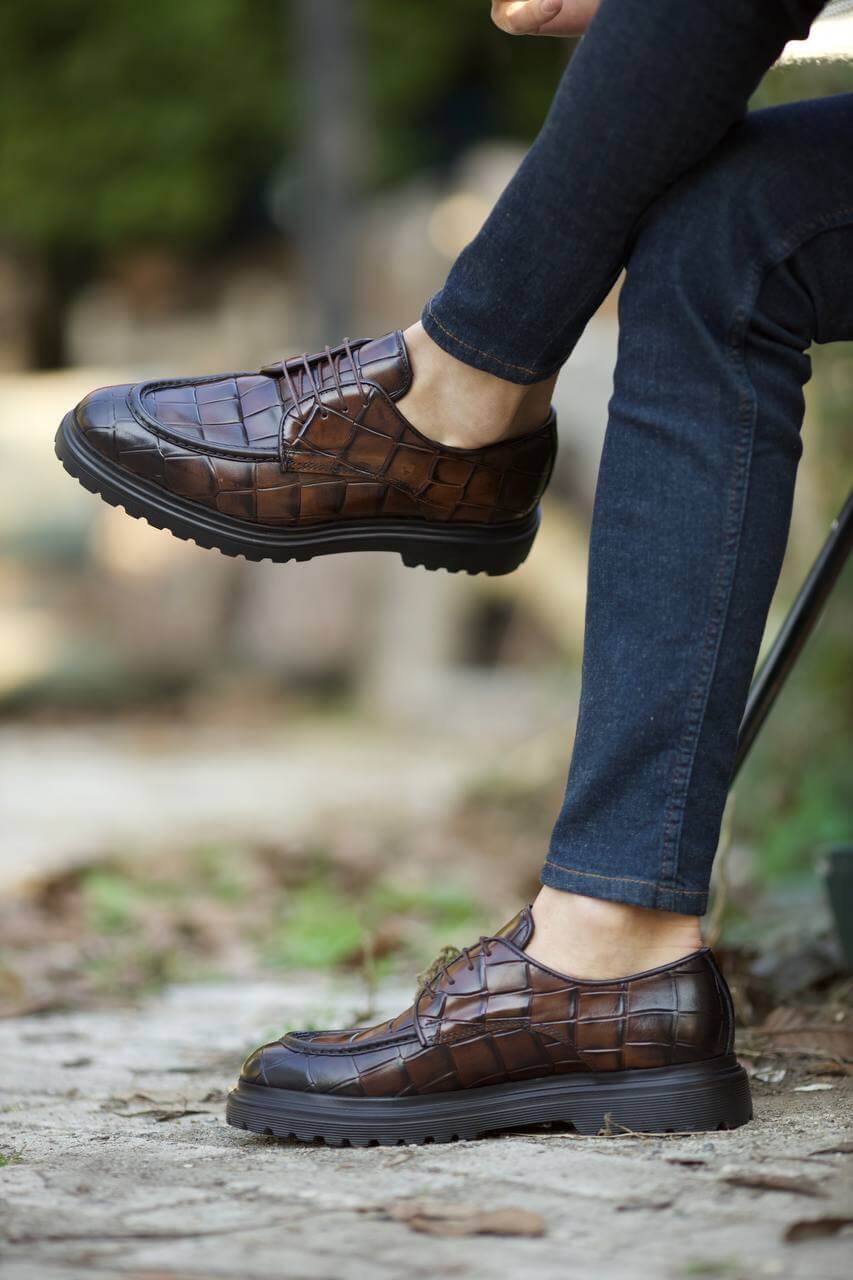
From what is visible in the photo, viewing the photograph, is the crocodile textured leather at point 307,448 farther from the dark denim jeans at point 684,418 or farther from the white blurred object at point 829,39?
the white blurred object at point 829,39

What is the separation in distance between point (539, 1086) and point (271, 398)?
62cm

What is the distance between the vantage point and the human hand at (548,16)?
1.25m

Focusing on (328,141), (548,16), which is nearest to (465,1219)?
(548,16)

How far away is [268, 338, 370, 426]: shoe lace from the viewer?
126cm

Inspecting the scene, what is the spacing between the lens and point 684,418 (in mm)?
1085

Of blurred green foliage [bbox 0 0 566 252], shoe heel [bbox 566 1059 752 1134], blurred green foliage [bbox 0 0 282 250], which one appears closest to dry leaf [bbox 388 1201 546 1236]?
shoe heel [bbox 566 1059 752 1134]

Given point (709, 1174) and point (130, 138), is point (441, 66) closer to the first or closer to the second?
point (130, 138)

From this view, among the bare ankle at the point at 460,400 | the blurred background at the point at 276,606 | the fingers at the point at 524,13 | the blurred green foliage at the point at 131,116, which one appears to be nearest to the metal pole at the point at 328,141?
the blurred background at the point at 276,606

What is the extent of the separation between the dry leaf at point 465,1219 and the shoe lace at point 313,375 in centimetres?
66

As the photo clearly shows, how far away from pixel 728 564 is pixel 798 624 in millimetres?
362

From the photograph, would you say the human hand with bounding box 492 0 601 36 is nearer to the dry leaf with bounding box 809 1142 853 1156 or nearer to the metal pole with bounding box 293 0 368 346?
the dry leaf with bounding box 809 1142 853 1156

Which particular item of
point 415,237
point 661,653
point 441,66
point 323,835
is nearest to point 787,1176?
point 661,653

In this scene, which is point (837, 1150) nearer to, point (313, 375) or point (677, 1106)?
point (677, 1106)

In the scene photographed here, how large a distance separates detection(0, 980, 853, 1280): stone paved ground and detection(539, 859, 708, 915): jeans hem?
0.17 m
